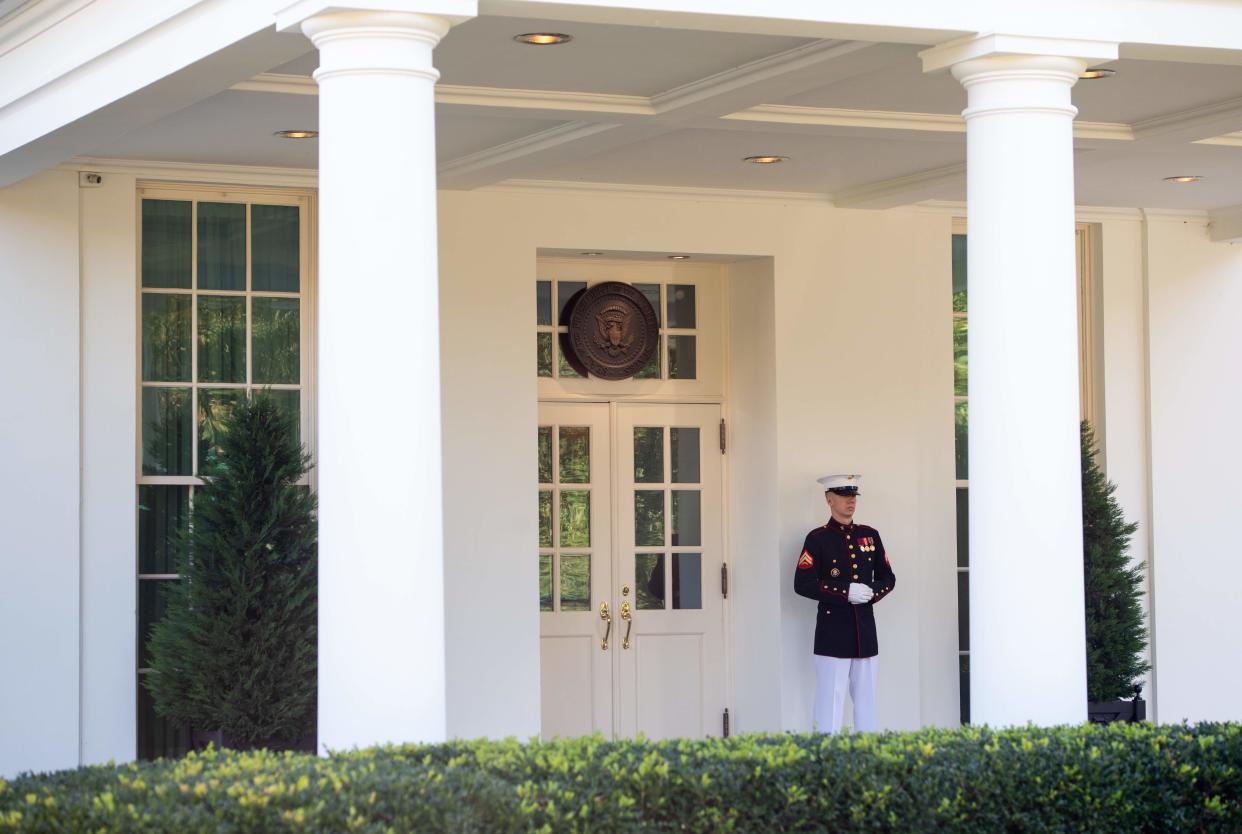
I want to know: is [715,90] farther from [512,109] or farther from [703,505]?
[703,505]

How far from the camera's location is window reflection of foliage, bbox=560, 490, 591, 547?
10266mm

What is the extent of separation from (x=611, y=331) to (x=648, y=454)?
0.82 metres

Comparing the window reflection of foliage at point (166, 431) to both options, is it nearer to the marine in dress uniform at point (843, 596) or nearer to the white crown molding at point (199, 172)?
the white crown molding at point (199, 172)

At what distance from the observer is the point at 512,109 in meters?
7.43

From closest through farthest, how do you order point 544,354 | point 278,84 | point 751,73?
point 751,73
point 278,84
point 544,354

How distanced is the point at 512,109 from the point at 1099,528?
185 inches

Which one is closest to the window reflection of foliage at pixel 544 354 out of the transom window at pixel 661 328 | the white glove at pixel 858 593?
the transom window at pixel 661 328

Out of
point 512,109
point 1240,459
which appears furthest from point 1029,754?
point 1240,459

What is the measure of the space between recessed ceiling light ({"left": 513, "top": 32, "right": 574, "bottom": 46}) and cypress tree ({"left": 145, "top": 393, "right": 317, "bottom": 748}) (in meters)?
2.89

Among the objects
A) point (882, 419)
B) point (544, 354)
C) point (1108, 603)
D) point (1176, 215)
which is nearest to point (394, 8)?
point (544, 354)

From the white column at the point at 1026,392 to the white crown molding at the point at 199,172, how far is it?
178 inches

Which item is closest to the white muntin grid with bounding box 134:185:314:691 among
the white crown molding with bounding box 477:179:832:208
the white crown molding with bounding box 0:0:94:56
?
the white crown molding with bounding box 477:179:832:208

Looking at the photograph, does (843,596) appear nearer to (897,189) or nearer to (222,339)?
(897,189)

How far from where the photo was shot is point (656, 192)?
994 cm
